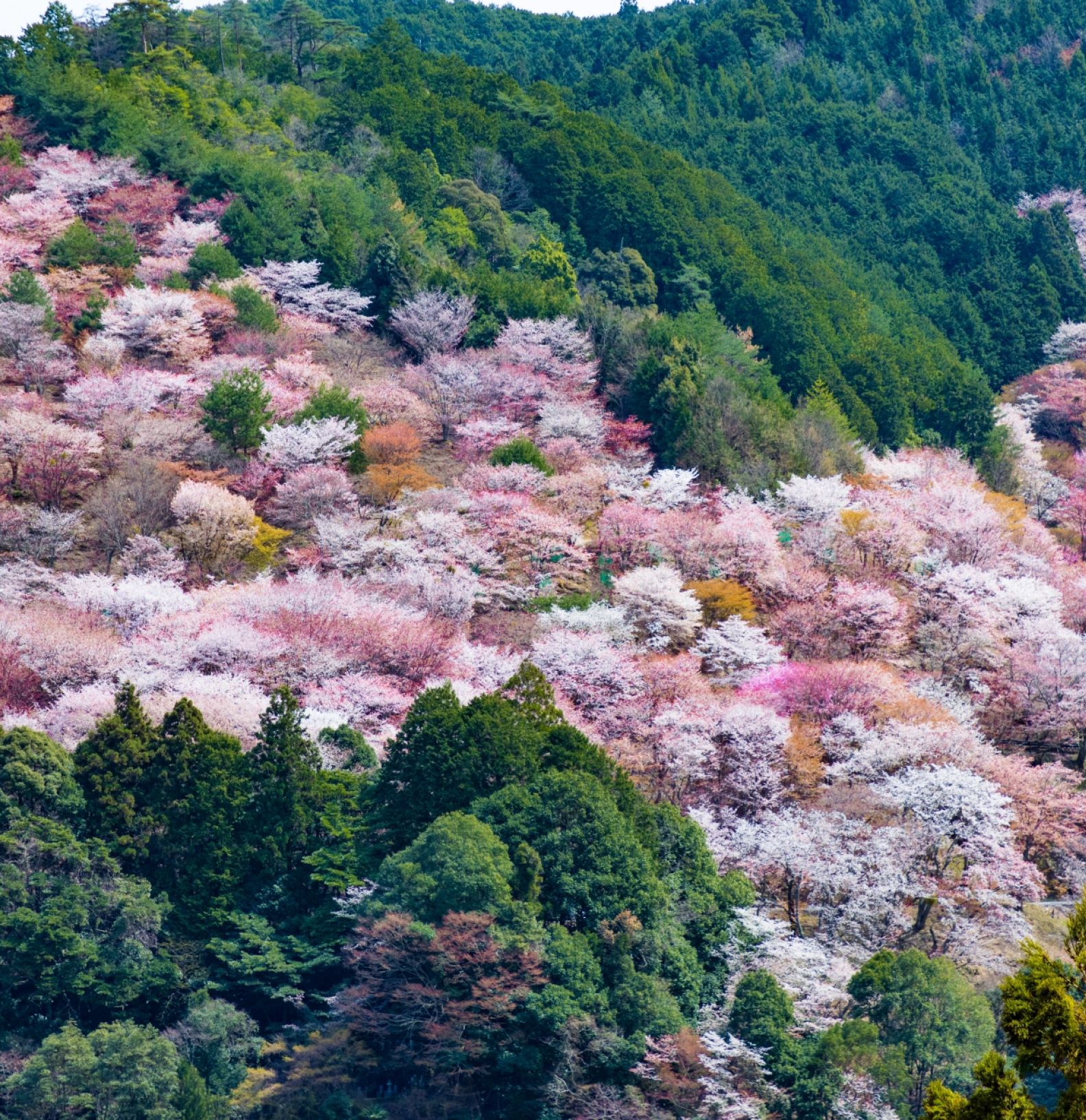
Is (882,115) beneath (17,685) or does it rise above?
above

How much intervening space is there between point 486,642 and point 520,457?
9.71 metres

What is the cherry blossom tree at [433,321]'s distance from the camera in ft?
190

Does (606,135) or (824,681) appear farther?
(606,135)

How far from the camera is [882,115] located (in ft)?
315

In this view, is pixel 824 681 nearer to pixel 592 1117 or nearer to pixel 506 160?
pixel 592 1117

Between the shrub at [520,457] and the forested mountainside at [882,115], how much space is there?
36.8 meters

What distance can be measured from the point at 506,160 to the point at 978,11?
49116 millimetres

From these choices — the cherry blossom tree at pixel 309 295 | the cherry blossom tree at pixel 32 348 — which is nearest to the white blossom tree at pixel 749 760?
the cherry blossom tree at pixel 32 348

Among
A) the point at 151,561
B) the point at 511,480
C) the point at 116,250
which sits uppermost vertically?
the point at 116,250

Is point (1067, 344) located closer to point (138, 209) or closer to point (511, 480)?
point (511, 480)

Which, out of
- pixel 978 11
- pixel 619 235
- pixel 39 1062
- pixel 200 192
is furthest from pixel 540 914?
pixel 978 11

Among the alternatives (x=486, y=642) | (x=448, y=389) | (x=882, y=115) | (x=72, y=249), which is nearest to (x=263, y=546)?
(x=486, y=642)

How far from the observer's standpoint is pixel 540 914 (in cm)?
2692

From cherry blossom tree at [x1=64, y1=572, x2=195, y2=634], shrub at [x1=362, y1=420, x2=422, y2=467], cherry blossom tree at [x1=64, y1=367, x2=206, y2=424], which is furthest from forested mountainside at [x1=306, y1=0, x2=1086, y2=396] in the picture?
cherry blossom tree at [x1=64, y1=572, x2=195, y2=634]
